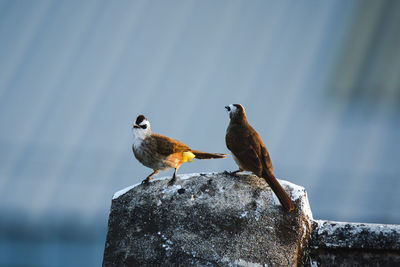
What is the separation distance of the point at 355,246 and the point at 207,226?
23.7 inches

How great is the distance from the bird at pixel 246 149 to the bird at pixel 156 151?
0.27m

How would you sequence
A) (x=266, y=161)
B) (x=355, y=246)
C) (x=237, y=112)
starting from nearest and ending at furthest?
(x=355, y=246), (x=266, y=161), (x=237, y=112)

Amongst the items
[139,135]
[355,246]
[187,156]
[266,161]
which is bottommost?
[355,246]

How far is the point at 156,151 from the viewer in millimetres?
3117

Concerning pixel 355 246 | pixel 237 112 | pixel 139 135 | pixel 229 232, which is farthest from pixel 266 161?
pixel 139 135

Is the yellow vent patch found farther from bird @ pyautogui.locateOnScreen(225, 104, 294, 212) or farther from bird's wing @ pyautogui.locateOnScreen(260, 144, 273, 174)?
bird's wing @ pyautogui.locateOnScreen(260, 144, 273, 174)

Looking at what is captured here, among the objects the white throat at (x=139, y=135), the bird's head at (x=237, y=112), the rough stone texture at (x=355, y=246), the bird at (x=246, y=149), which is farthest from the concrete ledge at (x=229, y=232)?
the white throat at (x=139, y=135)

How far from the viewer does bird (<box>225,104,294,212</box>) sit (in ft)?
7.59

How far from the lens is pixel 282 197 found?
1.89 meters

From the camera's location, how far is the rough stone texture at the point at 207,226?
1.81m

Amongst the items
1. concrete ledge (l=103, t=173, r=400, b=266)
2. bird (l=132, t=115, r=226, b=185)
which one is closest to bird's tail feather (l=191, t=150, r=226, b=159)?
bird (l=132, t=115, r=226, b=185)

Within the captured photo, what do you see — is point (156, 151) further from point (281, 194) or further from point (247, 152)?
point (281, 194)

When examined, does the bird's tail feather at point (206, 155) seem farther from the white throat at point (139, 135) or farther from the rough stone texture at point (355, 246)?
the rough stone texture at point (355, 246)

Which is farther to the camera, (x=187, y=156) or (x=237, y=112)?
(x=187, y=156)
